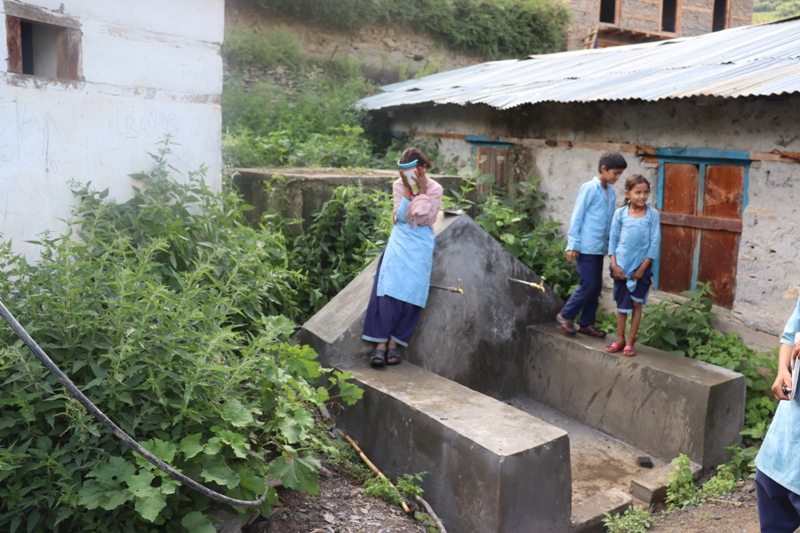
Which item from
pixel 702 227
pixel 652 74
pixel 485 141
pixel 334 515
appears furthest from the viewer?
pixel 485 141

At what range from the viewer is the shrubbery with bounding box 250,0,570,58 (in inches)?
552

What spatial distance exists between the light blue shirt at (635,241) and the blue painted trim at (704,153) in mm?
1281

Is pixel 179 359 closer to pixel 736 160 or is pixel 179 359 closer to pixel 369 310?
pixel 369 310

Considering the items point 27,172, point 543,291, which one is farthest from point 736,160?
point 27,172

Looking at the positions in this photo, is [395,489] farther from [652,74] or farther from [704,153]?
[652,74]

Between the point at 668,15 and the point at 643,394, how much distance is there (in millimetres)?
18396

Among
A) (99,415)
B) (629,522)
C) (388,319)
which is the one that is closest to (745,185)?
(629,522)

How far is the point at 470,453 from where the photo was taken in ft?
11.9

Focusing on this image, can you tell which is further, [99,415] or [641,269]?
[641,269]

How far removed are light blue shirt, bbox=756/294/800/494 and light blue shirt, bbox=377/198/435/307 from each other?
2.58 m

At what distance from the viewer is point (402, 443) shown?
4082 millimetres

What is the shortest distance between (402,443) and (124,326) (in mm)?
1840

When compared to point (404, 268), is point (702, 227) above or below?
above

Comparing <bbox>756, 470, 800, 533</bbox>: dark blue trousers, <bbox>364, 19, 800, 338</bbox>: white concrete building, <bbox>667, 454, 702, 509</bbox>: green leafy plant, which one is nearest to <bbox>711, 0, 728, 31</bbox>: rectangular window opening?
<bbox>364, 19, 800, 338</bbox>: white concrete building
